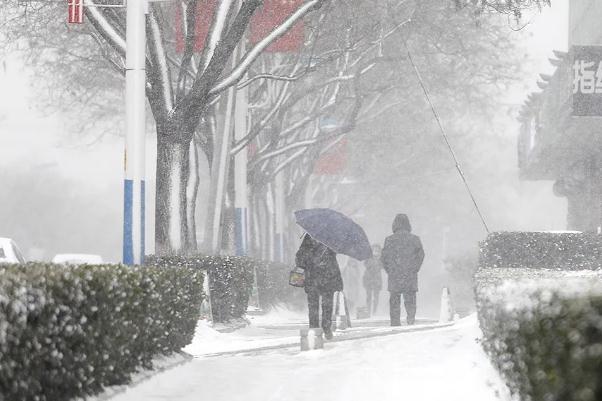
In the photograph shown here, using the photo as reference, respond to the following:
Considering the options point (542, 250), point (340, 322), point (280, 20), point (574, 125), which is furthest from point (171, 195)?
point (574, 125)

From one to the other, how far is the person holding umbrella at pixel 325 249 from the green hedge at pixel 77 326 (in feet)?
10.7

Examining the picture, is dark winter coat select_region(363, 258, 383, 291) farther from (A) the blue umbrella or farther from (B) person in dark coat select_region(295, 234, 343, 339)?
(A) the blue umbrella

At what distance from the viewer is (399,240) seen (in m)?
22.1

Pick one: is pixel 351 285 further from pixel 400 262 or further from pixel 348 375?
pixel 348 375

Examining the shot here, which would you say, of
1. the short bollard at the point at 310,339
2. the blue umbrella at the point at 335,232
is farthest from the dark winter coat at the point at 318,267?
the short bollard at the point at 310,339

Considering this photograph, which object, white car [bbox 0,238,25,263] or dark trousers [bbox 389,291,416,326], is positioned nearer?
dark trousers [bbox 389,291,416,326]

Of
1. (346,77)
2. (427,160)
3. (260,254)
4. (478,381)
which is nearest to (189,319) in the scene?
(478,381)

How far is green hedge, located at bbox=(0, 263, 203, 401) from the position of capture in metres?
7.77

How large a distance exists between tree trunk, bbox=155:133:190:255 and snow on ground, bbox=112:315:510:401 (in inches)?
217

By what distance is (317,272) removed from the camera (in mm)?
16625

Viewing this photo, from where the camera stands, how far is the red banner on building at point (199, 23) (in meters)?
23.1

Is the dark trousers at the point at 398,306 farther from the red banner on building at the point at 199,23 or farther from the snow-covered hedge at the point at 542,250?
the red banner on building at the point at 199,23

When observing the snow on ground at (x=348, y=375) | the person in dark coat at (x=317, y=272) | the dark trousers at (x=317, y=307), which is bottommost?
the snow on ground at (x=348, y=375)

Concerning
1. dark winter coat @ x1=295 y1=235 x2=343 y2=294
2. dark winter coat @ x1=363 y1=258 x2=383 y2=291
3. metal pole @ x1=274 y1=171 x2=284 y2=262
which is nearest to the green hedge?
dark winter coat @ x1=295 y1=235 x2=343 y2=294
